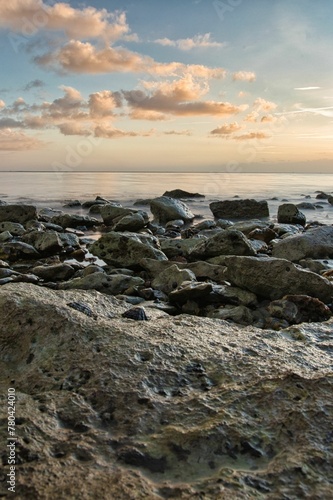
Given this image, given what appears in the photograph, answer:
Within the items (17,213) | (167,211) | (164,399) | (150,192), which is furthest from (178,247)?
(150,192)

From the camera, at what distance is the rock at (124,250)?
→ 7.71 m

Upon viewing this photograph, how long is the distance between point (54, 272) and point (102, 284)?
1.27 m

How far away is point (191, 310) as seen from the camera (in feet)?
16.9

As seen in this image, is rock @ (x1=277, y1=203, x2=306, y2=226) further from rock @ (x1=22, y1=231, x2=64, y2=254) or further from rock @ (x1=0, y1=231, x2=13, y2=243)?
rock @ (x1=0, y1=231, x2=13, y2=243)

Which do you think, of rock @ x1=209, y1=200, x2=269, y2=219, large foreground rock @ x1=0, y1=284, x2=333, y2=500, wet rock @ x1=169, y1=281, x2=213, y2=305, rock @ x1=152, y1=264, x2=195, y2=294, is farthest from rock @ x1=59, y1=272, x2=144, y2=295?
rock @ x1=209, y1=200, x2=269, y2=219

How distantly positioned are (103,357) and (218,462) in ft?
3.49

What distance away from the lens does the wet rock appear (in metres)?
5.11

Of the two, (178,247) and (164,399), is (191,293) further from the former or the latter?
(178,247)

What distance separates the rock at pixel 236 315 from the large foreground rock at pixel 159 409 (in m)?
1.18

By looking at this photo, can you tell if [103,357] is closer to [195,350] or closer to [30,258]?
[195,350]

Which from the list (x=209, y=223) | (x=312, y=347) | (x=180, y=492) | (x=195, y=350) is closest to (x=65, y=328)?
(x=195, y=350)

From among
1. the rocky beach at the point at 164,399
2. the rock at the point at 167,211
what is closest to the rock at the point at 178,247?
the rocky beach at the point at 164,399

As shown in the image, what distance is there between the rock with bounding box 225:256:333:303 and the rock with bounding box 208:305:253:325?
2.48ft

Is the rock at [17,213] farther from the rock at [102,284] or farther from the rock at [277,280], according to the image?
the rock at [277,280]
